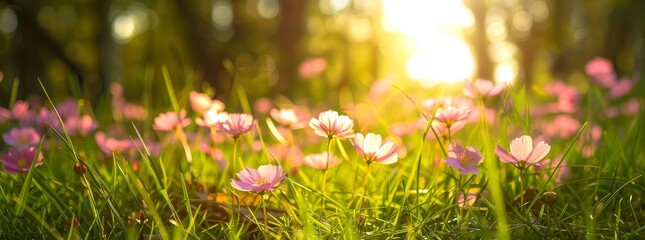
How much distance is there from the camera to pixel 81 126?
193cm

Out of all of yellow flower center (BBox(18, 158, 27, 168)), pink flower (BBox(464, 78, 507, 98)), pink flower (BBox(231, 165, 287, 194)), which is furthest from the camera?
pink flower (BBox(464, 78, 507, 98))

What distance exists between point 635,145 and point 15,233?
57.6 inches

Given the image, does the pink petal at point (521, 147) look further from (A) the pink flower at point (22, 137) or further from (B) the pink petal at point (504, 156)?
(A) the pink flower at point (22, 137)

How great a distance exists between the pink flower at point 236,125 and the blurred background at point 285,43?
2.45 ft

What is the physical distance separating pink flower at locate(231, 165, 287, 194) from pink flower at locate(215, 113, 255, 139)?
0.51ft

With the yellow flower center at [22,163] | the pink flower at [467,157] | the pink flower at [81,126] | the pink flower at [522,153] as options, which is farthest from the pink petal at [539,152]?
the pink flower at [81,126]

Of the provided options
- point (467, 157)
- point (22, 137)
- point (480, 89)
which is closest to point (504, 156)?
point (467, 157)

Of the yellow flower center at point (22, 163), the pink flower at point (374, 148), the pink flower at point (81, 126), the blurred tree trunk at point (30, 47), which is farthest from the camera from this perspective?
the blurred tree trunk at point (30, 47)

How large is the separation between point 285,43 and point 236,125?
329 inches

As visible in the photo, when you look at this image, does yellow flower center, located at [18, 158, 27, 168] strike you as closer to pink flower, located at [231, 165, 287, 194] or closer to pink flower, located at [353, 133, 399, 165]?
pink flower, located at [231, 165, 287, 194]

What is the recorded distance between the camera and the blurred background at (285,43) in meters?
5.09

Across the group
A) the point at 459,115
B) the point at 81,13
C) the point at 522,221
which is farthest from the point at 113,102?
the point at 81,13

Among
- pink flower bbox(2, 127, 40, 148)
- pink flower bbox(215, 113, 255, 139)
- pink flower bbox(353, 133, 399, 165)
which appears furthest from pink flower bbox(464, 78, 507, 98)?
pink flower bbox(2, 127, 40, 148)

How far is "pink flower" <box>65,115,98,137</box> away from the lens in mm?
1872
